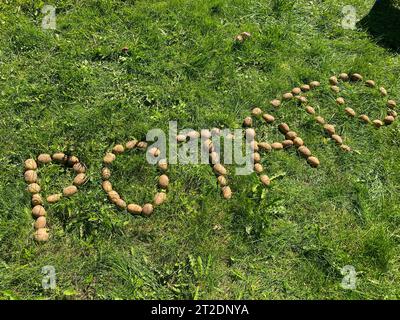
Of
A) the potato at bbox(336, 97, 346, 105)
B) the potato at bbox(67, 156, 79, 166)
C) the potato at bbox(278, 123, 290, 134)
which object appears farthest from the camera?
the potato at bbox(336, 97, 346, 105)

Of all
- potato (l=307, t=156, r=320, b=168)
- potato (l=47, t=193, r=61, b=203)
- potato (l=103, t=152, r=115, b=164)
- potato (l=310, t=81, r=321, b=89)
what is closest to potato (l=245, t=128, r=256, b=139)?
potato (l=307, t=156, r=320, b=168)

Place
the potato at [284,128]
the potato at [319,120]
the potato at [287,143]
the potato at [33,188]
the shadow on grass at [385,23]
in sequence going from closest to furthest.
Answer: the potato at [33,188] → the potato at [287,143] → the potato at [284,128] → the potato at [319,120] → the shadow on grass at [385,23]

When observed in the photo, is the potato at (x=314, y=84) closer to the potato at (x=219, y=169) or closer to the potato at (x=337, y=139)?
the potato at (x=337, y=139)

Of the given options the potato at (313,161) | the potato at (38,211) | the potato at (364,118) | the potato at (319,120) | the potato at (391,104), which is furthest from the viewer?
the potato at (391,104)

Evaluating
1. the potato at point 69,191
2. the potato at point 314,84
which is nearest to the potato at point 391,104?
the potato at point 314,84

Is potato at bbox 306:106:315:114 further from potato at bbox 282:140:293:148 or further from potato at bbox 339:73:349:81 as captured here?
potato at bbox 339:73:349:81

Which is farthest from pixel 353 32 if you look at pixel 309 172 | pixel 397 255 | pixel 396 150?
pixel 397 255
